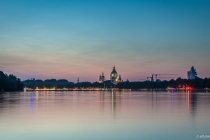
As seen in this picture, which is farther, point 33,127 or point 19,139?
point 33,127

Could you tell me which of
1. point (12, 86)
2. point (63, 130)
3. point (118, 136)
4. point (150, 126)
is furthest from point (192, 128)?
point (12, 86)

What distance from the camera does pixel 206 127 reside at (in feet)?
74.3

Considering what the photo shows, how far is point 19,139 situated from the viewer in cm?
1891

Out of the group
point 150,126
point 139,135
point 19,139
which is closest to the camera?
point 19,139

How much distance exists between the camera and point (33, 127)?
23.4 metres

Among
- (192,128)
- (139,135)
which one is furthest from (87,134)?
(192,128)

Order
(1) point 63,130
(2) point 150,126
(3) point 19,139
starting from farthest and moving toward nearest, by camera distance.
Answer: (2) point 150,126
(1) point 63,130
(3) point 19,139

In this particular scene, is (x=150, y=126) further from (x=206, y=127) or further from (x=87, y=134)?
(x=87, y=134)

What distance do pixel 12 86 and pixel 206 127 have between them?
496ft

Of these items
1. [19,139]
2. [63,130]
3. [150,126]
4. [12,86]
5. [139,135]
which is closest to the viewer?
[19,139]

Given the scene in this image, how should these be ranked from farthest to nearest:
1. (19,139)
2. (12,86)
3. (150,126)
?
(12,86)
(150,126)
(19,139)

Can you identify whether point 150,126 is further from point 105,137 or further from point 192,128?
point 105,137

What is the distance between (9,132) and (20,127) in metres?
2.10

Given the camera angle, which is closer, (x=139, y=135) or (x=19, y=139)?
(x=19, y=139)
